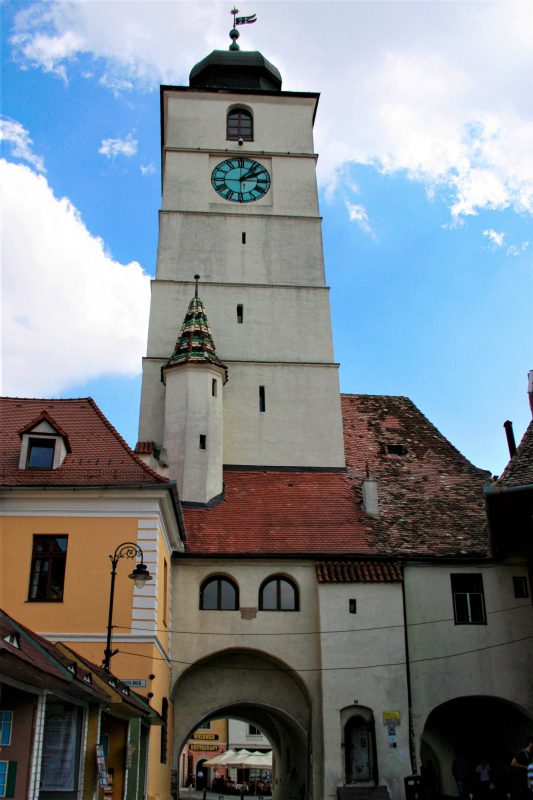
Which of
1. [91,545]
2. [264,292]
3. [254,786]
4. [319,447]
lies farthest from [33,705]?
[254,786]

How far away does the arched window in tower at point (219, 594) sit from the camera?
2278 cm

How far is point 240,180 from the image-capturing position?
1342 inches

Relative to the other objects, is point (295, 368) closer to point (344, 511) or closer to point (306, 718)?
point (344, 511)

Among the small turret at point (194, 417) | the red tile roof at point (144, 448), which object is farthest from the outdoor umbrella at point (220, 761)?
the red tile roof at point (144, 448)

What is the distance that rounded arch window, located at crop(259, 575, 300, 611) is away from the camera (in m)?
22.9

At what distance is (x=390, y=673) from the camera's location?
2180 centimetres

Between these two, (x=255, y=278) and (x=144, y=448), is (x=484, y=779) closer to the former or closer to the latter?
(x=144, y=448)

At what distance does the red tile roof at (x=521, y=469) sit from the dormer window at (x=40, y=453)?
10.5 m

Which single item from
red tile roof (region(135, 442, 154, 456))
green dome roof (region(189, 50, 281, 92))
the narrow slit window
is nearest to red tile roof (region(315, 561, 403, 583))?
Result: the narrow slit window

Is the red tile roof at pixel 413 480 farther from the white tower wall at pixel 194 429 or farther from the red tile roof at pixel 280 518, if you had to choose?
the white tower wall at pixel 194 429

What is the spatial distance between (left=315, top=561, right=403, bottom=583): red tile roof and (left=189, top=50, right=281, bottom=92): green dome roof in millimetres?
23135

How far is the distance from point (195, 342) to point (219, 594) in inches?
356

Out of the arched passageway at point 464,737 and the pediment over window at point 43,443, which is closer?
the pediment over window at point 43,443

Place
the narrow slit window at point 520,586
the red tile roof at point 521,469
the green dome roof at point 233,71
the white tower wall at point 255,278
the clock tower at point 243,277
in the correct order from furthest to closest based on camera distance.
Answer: the green dome roof at point 233,71 → the white tower wall at point 255,278 → the clock tower at point 243,277 → the narrow slit window at point 520,586 → the red tile roof at point 521,469
